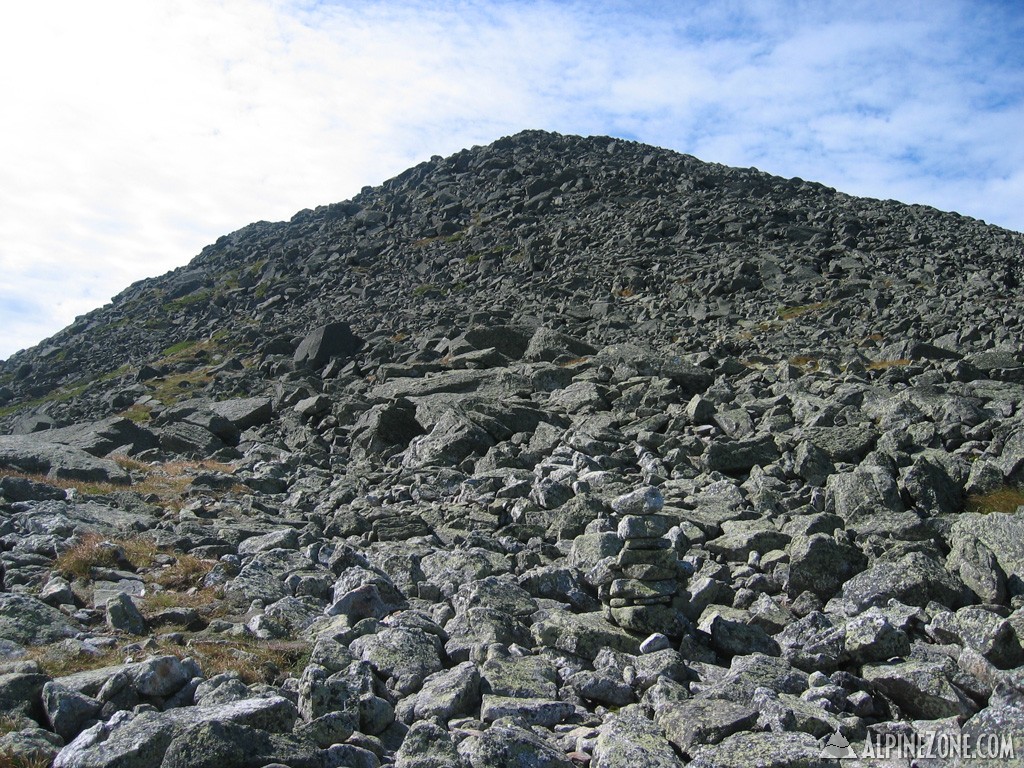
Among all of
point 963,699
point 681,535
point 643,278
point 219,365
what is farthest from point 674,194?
point 963,699

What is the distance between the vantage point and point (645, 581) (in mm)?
11539

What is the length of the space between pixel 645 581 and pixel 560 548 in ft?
12.0

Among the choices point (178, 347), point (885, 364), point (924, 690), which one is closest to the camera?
point (924, 690)

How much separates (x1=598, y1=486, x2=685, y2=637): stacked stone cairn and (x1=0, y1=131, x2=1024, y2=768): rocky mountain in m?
0.06

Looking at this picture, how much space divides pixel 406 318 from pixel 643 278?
53.8 ft

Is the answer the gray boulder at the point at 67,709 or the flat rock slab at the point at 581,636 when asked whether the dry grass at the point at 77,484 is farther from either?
the flat rock slab at the point at 581,636

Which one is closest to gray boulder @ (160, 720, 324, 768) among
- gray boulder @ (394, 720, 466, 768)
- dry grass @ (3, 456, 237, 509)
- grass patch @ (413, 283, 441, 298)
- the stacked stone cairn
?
gray boulder @ (394, 720, 466, 768)

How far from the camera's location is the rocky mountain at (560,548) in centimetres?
778

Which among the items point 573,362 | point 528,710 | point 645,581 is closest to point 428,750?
point 528,710

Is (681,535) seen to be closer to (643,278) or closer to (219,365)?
(643,278)

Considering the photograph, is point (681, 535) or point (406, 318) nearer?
point (681, 535)

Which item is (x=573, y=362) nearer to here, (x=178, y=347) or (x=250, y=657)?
(x=250, y=657)

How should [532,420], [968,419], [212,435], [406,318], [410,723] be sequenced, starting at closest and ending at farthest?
[410,723] → [968,419] → [532,420] → [212,435] → [406,318]

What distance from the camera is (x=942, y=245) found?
53094 mm
